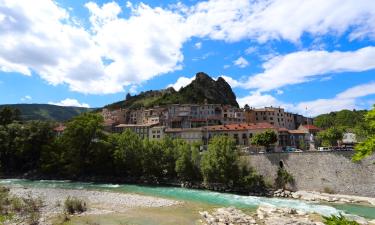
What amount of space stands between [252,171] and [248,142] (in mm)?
34328

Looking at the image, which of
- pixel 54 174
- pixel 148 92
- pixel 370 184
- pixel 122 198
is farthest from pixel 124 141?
pixel 148 92

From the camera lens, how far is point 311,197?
36.2 m

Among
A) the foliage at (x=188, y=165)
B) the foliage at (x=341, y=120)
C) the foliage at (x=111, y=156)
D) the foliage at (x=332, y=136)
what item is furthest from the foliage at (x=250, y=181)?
the foliage at (x=341, y=120)

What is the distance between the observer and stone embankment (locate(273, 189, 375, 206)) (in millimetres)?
33750

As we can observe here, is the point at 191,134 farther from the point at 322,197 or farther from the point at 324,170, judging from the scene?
the point at 322,197

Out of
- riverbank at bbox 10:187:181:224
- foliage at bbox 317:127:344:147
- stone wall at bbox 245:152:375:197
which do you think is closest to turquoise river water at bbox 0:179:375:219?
riverbank at bbox 10:187:181:224

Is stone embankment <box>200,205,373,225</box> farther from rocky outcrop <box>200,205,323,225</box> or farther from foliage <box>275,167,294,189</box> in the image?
foliage <box>275,167,294,189</box>

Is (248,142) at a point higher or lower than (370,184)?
higher

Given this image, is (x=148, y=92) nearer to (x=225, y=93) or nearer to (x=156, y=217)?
(x=225, y=93)

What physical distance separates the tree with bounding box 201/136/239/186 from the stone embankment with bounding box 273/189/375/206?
5927 millimetres

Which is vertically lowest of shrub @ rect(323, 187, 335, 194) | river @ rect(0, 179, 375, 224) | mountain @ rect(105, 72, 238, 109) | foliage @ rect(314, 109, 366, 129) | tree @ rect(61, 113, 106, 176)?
river @ rect(0, 179, 375, 224)

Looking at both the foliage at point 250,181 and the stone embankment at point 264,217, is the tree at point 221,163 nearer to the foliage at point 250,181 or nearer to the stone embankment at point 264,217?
the foliage at point 250,181

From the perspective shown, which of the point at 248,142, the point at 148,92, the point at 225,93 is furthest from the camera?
the point at 148,92

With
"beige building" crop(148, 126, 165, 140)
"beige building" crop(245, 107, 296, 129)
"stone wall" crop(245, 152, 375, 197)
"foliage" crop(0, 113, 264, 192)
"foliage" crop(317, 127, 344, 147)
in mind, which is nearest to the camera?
"stone wall" crop(245, 152, 375, 197)
